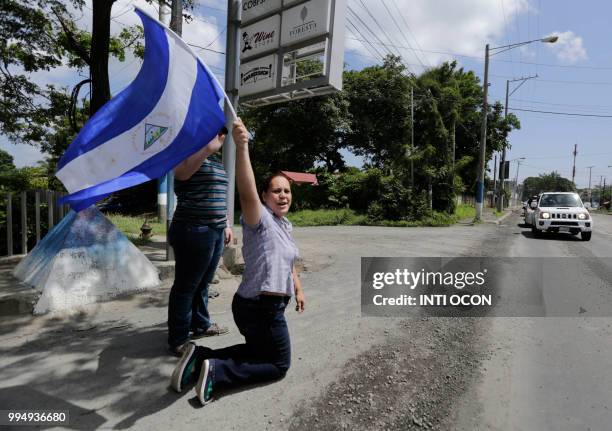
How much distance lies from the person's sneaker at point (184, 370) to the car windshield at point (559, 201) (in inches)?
538

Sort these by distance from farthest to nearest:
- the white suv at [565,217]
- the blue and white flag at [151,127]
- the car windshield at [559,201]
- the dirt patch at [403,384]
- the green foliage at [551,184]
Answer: the green foliage at [551,184] → the car windshield at [559,201] → the white suv at [565,217] → the blue and white flag at [151,127] → the dirt patch at [403,384]

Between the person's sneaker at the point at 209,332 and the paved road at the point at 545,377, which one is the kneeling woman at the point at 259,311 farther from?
the paved road at the point at 545,377

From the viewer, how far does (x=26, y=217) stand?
5531 millimetres

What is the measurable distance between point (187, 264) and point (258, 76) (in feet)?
14.8

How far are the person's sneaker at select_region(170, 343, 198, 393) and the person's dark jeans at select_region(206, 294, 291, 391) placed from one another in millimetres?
111

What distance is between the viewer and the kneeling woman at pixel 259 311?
8.51 feet

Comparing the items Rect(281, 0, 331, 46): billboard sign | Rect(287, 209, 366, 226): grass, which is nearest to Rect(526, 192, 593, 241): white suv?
Rect(287, 209, 366, 226): grass

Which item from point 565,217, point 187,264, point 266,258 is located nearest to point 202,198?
point 187,264

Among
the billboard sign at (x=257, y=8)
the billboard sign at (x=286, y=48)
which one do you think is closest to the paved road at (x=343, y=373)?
the billboard sign at (x=286, y=48)

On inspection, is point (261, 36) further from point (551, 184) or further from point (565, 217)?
point (551, 184)

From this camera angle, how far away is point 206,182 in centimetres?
302

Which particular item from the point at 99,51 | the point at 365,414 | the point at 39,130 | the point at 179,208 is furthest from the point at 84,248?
the point at 39,130

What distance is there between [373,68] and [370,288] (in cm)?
2352

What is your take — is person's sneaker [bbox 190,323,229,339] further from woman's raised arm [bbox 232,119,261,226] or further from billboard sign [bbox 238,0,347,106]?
billboard sign [bbox 238,0,347,106]
